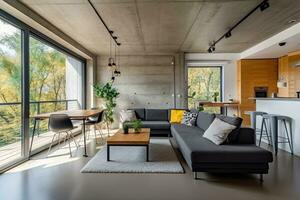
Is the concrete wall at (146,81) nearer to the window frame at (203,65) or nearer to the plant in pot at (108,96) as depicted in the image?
the window frame at (203,65)

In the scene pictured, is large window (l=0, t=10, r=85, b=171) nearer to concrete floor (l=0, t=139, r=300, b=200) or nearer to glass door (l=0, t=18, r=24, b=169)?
glass door (l=0, t=18, r=24, b=169)

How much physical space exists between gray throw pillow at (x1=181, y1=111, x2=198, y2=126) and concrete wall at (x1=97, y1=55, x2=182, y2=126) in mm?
2033

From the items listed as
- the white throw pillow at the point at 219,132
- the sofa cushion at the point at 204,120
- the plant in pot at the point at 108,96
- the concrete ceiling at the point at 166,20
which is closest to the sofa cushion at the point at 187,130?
the sofa cushion at the point at 204,120

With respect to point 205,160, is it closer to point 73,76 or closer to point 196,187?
point 196,187

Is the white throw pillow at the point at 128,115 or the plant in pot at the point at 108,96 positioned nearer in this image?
the white throw pillow at the point at 128,115

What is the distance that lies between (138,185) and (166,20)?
10.9 ft

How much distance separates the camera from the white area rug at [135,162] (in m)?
3.41

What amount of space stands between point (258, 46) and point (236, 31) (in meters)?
1.75

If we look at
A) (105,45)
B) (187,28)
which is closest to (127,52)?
(105,45)

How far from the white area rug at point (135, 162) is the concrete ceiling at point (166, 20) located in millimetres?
2771

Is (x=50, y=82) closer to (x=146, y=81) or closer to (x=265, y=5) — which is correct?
(x=146, y=81)

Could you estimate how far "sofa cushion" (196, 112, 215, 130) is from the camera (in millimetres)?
4506

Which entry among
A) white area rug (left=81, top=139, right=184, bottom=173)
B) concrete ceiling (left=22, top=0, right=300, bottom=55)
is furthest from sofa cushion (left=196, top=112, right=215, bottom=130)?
concrete ceiling (left=22, top=0, right=300, bottom=55)

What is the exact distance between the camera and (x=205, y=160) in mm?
2980
